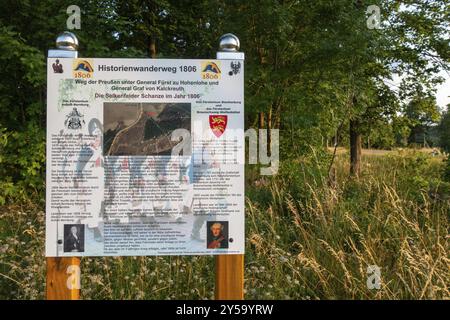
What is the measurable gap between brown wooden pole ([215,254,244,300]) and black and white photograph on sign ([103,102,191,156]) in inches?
31.1

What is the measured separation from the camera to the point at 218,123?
9.14 feet

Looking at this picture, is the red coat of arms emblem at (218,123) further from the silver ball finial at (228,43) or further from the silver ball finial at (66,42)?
the silver ball finial at (66,42)

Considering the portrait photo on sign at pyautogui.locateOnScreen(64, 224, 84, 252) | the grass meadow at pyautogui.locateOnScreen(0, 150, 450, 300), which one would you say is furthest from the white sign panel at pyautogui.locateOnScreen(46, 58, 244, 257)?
the grass meadow at pyautogui.locateOnScreen(0, 150, 450, 300)

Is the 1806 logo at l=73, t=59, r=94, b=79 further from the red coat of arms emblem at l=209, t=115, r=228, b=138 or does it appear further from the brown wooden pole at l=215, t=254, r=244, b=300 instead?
the brown wooden pole at l=215, t=254, r=244, b=300

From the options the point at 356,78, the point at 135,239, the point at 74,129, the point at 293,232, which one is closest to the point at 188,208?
the point at 135,239

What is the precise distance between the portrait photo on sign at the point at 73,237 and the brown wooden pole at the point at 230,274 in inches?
34.6

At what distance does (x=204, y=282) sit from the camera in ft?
12.2

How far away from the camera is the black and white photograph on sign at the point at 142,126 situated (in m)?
2.74

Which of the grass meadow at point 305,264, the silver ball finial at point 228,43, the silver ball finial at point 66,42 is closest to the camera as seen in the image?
the silver ball finial at point 66,42

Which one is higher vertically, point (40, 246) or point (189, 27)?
point (189, 27)

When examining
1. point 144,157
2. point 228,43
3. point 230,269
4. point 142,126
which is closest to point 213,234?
point 230,269

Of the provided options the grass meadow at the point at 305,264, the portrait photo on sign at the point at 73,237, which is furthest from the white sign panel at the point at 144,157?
the grass meadow at the point at 305,264

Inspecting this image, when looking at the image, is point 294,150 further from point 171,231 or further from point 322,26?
point 171,231

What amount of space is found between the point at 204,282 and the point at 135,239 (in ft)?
3.90
